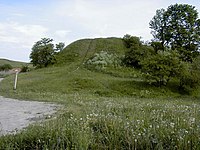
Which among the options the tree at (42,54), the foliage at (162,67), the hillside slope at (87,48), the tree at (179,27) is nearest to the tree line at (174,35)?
the tree at (179,27)

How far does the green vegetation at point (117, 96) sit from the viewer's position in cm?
544

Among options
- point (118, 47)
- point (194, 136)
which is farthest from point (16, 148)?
point (118, 47)

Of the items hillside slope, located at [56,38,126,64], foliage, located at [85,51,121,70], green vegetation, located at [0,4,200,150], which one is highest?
hillside slope, located at [56,38,126,64]

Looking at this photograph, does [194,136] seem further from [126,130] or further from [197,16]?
[197,16]

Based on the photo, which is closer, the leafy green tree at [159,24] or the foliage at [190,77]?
the foliage at [190,77]

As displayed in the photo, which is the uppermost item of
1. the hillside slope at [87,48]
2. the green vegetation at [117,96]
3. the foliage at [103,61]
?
the hillside slope at [87,48]

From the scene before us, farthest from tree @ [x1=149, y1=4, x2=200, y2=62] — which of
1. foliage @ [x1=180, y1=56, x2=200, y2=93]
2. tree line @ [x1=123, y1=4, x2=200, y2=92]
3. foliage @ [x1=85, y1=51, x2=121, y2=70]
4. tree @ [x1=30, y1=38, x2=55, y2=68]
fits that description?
tree @ [x1=30, y1=38, x2=55, y2=68]

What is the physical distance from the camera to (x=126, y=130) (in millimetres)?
5719

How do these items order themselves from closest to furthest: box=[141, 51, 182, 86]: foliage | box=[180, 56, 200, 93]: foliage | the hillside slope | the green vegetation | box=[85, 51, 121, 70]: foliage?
1. the green vegetation
2. box=[180, 56, 200, 93]: foliage
3. box=[141, 51, 182, 86]: foliage
4. box=[85, 51, 121, 70]: foliage
5. the hillside slope

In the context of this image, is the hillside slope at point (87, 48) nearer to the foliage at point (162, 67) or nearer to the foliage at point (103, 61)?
the foliage at point (103, 61)

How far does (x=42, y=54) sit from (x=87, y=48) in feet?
28.2

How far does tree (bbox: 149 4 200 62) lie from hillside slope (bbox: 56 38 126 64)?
7.56 metres

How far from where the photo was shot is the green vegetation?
17.9 ft

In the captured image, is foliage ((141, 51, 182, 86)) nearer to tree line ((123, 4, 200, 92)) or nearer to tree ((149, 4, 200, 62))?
tree line ((123, 4, 200, 92))
